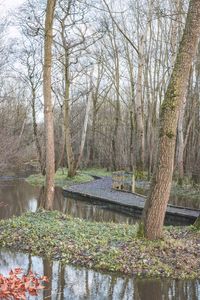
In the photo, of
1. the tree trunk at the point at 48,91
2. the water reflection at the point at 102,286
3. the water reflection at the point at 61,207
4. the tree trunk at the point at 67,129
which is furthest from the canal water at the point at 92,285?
the tree trunk at the point at 67,129

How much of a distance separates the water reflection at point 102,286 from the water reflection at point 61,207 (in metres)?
5.59

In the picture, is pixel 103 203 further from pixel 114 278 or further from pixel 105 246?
pixel 114 278

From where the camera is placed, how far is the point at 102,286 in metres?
7.21

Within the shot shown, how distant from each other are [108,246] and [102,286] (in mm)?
1870

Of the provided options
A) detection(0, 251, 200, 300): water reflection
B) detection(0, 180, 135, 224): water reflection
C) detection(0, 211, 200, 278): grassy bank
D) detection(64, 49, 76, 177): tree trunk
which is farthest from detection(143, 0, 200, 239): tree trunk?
detection(64, 49, 76, 177): tree trunk

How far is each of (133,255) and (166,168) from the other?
200 centimetres

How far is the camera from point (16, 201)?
19.3 metres

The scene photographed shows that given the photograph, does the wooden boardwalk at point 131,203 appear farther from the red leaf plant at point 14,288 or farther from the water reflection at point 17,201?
the red leaf plant at point 14,288

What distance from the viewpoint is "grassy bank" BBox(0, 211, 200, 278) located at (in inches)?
319

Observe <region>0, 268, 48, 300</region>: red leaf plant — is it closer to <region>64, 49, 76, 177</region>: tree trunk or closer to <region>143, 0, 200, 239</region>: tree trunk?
<region>143, 0, 200, 239</region>: tree trunk

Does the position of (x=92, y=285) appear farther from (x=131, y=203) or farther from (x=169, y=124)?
(x=131, y=203)

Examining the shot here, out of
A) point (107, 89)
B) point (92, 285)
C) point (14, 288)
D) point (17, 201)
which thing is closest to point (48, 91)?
point (92, 285)

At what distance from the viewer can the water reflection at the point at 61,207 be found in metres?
15.5

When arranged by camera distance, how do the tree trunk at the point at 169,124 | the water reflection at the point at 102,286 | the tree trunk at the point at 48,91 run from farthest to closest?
the tree trunk at the point at 48,91 < the tree trunk at the point at 169,124 < the water reflection at the point at 102,286
